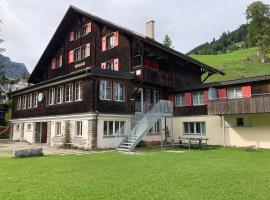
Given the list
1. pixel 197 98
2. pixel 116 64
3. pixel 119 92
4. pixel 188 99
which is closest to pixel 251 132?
pixel 197 98

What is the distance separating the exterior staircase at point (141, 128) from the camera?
1740 cm

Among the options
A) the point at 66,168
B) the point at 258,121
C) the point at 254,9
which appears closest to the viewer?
the point at 66,168

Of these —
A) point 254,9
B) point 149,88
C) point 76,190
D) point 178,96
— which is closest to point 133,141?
point 149,88

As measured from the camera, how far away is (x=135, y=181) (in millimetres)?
7855

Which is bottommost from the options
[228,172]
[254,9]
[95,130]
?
[228,172]

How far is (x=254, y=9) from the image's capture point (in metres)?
57.8

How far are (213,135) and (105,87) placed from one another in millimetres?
9845

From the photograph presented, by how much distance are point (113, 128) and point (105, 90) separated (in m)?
2.93

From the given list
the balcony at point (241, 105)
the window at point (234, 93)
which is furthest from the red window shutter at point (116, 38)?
the window at point (234, 93)

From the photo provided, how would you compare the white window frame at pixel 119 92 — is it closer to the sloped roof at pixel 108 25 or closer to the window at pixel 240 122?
the sloped roof at pixel 108 25

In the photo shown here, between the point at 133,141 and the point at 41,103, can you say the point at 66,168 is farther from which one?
the point at 41,103

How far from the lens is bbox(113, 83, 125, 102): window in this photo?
19547 mm

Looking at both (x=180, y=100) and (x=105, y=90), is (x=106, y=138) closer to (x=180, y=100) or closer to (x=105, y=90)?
(x=105, y=90)

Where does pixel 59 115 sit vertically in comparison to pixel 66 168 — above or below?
above
